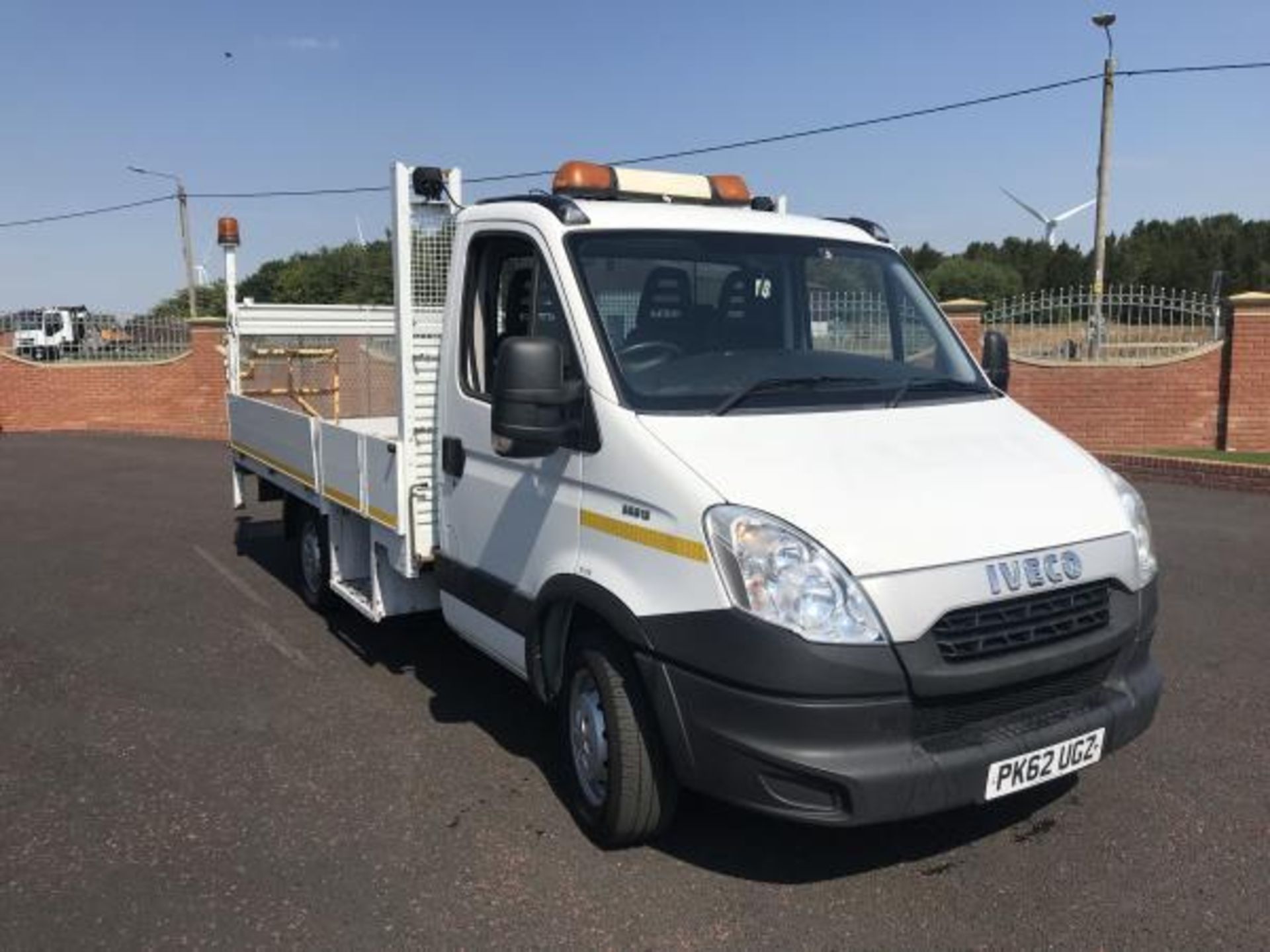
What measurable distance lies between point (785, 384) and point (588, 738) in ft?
4.68

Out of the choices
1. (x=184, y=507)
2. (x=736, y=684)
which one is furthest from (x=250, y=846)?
(x=184, y=507)

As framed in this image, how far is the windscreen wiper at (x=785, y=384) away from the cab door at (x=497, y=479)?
538 millimetres

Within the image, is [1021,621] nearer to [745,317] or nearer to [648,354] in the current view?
[648,354]

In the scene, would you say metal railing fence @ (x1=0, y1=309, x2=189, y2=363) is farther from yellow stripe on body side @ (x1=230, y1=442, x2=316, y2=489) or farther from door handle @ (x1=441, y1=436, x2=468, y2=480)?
door handle @ (x1=441, y1=436, x2=468, y2=480)

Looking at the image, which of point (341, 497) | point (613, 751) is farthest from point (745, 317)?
point (341, 497)

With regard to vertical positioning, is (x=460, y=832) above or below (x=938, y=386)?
below

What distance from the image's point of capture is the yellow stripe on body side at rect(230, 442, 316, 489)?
258 inches

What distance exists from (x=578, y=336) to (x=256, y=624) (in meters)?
3.89

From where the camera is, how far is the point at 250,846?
3832 millimetres

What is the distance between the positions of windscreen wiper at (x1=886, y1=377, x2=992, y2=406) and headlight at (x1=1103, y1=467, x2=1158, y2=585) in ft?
2.08

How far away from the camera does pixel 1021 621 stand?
3258 millimetres

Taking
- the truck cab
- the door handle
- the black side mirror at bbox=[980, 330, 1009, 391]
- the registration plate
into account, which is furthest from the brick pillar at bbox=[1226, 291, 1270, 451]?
the truck cab

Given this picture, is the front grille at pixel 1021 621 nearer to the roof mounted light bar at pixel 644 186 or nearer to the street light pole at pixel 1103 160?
the roof mounted light bar at pixel 644 186

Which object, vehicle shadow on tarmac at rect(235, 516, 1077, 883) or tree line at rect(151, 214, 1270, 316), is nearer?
vehicle shadow on tarmac at rect(235, 516, 1077, 883)
